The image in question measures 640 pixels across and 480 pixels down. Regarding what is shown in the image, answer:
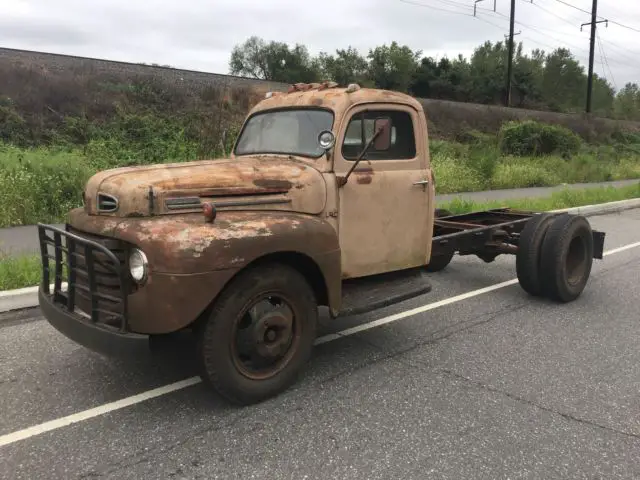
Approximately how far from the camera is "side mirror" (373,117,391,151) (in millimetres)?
4218

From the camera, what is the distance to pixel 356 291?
14.8 ft

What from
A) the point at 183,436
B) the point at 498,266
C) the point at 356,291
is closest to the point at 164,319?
the point at 183,436

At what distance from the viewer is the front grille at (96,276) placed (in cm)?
333

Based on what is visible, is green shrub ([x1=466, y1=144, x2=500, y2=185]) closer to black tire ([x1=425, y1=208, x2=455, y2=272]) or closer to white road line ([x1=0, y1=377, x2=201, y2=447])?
black tire ([x1=425, y1=208, x2=455, y2=272])

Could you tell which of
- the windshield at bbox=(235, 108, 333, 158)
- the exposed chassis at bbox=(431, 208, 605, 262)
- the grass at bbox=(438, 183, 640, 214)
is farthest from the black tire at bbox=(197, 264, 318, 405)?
the grass at bbox=(438, 183, 640, 214)

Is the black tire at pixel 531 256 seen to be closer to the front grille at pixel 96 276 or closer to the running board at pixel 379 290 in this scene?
the running board at pixel 379 290

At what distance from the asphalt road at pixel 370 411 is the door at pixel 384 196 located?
31.5 inches

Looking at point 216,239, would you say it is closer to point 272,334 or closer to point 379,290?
point 272,334

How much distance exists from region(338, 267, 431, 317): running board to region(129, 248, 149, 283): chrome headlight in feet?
4.87

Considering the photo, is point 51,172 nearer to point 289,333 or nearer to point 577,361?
point 289,333

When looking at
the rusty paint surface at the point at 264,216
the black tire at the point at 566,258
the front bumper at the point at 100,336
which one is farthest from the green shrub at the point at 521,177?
the front bumper at the point at 100,336

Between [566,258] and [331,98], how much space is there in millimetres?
3404

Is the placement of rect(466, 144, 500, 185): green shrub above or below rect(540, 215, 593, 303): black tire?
above

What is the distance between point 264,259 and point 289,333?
0.55m
